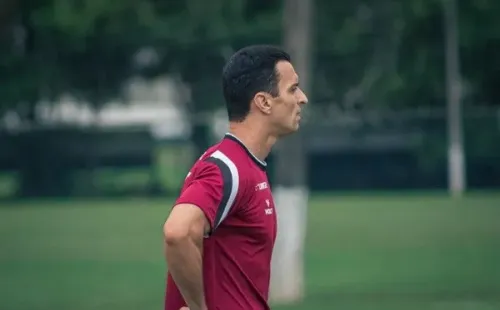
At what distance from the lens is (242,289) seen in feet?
14.4

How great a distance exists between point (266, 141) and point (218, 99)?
3491 cm

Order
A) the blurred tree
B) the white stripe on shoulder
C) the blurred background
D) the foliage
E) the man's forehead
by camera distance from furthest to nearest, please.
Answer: the foliage → the blurred tree → the blurred background → the man's forehead → the white stripe on shoulder

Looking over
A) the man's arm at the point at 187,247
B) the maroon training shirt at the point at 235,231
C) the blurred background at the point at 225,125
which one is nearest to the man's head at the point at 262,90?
the maroon training shirt at the point at 235,231

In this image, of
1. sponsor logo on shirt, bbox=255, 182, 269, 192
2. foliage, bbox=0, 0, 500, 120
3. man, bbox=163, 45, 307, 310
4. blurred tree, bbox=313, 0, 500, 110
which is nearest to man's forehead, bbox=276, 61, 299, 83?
man, bbox=163, 45, 307, 310

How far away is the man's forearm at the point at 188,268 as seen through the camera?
4121 millimetres

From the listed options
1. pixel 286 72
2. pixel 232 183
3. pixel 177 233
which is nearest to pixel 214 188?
pixel 232 183

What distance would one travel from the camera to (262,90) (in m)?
4.43

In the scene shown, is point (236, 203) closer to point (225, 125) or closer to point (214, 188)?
point (214, 188)

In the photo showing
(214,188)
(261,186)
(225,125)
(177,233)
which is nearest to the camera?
(177,233)

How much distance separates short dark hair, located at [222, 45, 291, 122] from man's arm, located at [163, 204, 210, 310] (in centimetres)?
46

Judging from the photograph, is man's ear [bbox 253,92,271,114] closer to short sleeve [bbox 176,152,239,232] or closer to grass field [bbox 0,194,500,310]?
short sleeve [bbox 176,152,239,232]

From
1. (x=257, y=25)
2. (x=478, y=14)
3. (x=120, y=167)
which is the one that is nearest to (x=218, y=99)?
(x=257, y=25)

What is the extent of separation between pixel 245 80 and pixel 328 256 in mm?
15517

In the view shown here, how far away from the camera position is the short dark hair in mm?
4414
